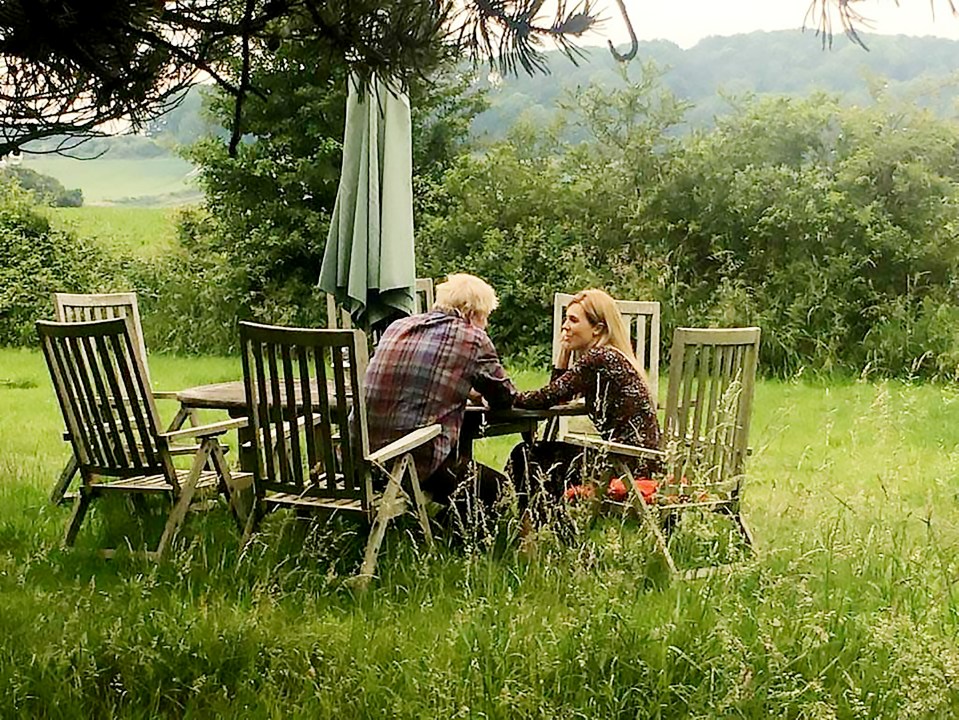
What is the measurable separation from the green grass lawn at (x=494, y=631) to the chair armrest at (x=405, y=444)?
307 mm

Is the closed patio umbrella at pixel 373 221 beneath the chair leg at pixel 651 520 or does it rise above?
above

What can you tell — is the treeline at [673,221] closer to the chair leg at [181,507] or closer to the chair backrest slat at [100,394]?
the chair backrest slat at [100,394]

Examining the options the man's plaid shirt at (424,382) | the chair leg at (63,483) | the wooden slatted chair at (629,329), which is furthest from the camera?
the wooden slatted chair at (629,329)

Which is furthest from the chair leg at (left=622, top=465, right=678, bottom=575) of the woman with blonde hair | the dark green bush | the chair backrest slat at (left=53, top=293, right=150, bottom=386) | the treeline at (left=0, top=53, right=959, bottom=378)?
the dark green bush

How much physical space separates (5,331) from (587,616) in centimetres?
905

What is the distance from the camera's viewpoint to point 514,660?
2682mm

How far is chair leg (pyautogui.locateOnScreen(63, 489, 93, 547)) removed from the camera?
4.00m

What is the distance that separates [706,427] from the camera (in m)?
3.71

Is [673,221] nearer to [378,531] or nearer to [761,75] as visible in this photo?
[761,75]

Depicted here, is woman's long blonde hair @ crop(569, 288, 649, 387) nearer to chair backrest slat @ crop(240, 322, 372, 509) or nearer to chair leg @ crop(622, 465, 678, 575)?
chair leg @ crop(622, 465, 678, 575)

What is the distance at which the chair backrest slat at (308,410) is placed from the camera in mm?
3344

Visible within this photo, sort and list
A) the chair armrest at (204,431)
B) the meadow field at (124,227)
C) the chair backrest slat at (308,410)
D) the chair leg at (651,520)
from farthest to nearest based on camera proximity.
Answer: the meadow field at (124,227) → the chair armrest at (204,431) → the chair backrest slat at (308,410) → the chair leg at (651,520)

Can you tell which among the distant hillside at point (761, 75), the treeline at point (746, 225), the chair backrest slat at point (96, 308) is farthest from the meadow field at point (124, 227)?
the chair backrest slat at point (96, 308)

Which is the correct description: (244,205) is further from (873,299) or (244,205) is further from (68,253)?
(873,299)
